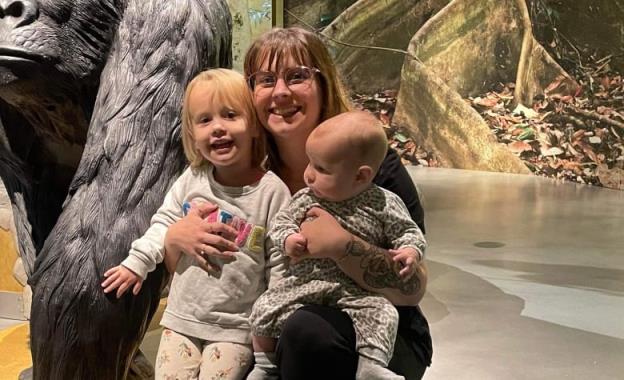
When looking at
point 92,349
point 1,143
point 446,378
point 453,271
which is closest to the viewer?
point 92,349

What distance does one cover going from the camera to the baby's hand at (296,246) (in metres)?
1.17

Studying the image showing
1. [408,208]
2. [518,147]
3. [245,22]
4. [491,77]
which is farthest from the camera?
[491,77]

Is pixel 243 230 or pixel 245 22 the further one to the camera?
pixel 245 22

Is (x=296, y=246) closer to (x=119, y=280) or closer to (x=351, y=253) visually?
(x=351, y=253)

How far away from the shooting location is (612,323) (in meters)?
3.03

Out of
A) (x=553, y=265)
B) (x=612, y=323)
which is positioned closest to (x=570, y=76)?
(x=553, y=265)

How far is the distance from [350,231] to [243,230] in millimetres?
166

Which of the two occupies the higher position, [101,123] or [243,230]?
[101,123]

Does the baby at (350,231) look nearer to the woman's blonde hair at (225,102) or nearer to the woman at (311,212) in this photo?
the woman at (311,212)

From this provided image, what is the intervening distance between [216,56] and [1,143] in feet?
1.41

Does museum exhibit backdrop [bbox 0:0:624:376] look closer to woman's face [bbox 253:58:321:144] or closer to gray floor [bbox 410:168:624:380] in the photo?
gray floor [bbox 410:168:624:380]

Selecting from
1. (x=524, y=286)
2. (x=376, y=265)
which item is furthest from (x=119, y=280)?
(x=524, y=286)

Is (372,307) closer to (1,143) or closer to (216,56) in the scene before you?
(216,56)

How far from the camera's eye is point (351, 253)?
46.9 inches
